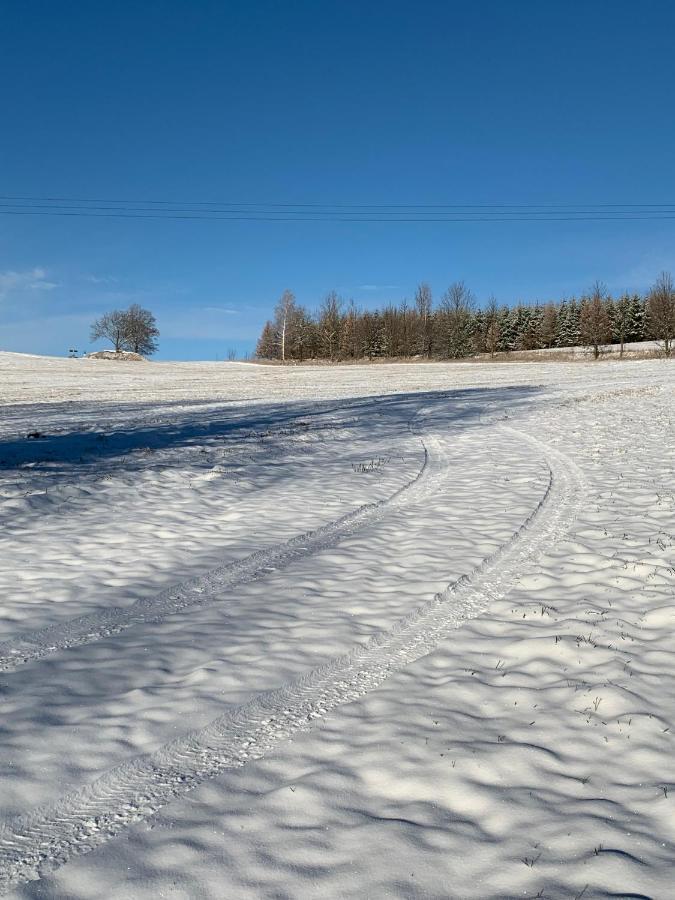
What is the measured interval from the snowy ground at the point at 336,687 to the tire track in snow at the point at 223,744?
0.06 ft

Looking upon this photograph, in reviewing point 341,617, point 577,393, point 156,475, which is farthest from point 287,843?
point 577,393

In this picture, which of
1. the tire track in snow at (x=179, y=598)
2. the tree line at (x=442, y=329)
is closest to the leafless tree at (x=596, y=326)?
the tree line at (x=442, y=329)

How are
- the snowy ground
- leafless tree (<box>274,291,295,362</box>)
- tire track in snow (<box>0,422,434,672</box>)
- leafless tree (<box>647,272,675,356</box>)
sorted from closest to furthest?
1. the snowy ground
2. tire track in snow (<box>0,422,434,672</box>)
3. leafless tree (<box>647,272,675,356</box>)
4. leafless tree (<box>274,291,295,362</box>)

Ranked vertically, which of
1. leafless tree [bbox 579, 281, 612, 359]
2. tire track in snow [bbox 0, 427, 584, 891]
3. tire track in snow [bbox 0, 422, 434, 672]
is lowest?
tire track in snow [bbox 0, 427, 584, 891]

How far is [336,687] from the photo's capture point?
15.9ft

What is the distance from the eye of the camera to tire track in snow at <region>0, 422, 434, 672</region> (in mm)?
5558

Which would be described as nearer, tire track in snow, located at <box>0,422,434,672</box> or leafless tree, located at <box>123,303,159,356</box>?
tire track in snow, located at <box>0,422,434,672</box>

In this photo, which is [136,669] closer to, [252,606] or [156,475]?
[252,606]

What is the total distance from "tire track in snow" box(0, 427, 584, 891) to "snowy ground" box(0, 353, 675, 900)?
2 cm

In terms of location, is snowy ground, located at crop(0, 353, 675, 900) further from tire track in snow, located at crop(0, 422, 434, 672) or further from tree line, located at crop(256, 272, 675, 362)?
tree line, located at crop(256, 272, 675, 362)

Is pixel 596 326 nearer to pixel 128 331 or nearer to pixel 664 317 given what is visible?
pixel 664 317

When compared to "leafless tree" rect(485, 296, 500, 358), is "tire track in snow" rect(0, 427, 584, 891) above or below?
below

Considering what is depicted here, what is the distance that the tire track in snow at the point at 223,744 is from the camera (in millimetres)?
3234

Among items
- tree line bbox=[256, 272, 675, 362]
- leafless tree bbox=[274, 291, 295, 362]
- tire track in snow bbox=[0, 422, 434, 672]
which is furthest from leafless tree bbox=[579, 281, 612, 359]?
tire track in snow bbox=[0, 422, 434, 672]
